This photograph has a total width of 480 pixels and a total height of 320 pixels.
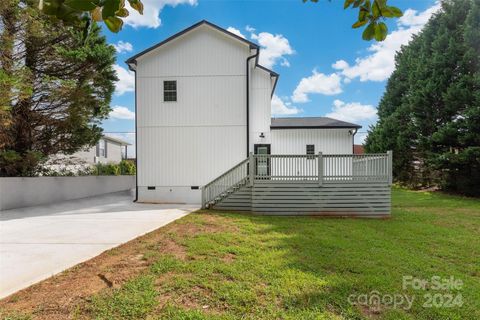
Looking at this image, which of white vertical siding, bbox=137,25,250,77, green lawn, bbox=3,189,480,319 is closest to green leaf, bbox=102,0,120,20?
green lawn, bbox=3,189,480,319

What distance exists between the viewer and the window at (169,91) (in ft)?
39.7

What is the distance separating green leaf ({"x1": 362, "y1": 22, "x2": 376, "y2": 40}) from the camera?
144cm

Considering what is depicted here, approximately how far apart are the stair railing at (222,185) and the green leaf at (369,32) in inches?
351

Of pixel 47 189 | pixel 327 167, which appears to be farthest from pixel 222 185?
pixel 47 189

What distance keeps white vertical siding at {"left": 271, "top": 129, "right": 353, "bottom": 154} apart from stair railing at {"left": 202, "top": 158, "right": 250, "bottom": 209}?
137 inches

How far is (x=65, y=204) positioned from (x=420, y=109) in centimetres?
1934

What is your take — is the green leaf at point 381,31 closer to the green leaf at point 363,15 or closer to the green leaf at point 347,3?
the green leaf at point 363,15

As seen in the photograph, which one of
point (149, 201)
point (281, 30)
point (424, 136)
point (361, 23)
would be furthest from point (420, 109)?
point (361, 23)

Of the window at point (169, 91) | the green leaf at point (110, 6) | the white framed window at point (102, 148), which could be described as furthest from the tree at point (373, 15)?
the white framed window at point (102, 148)

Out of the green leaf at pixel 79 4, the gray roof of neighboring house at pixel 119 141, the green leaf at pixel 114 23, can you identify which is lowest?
the green leaf at pixel 79 4

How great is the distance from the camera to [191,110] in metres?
12.0

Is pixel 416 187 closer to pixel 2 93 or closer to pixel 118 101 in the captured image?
pixel 118 101

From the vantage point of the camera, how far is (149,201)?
40.0ft

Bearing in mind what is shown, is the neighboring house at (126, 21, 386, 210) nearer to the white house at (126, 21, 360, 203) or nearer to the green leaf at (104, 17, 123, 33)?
the white house at (126, 21, 360, 203)
